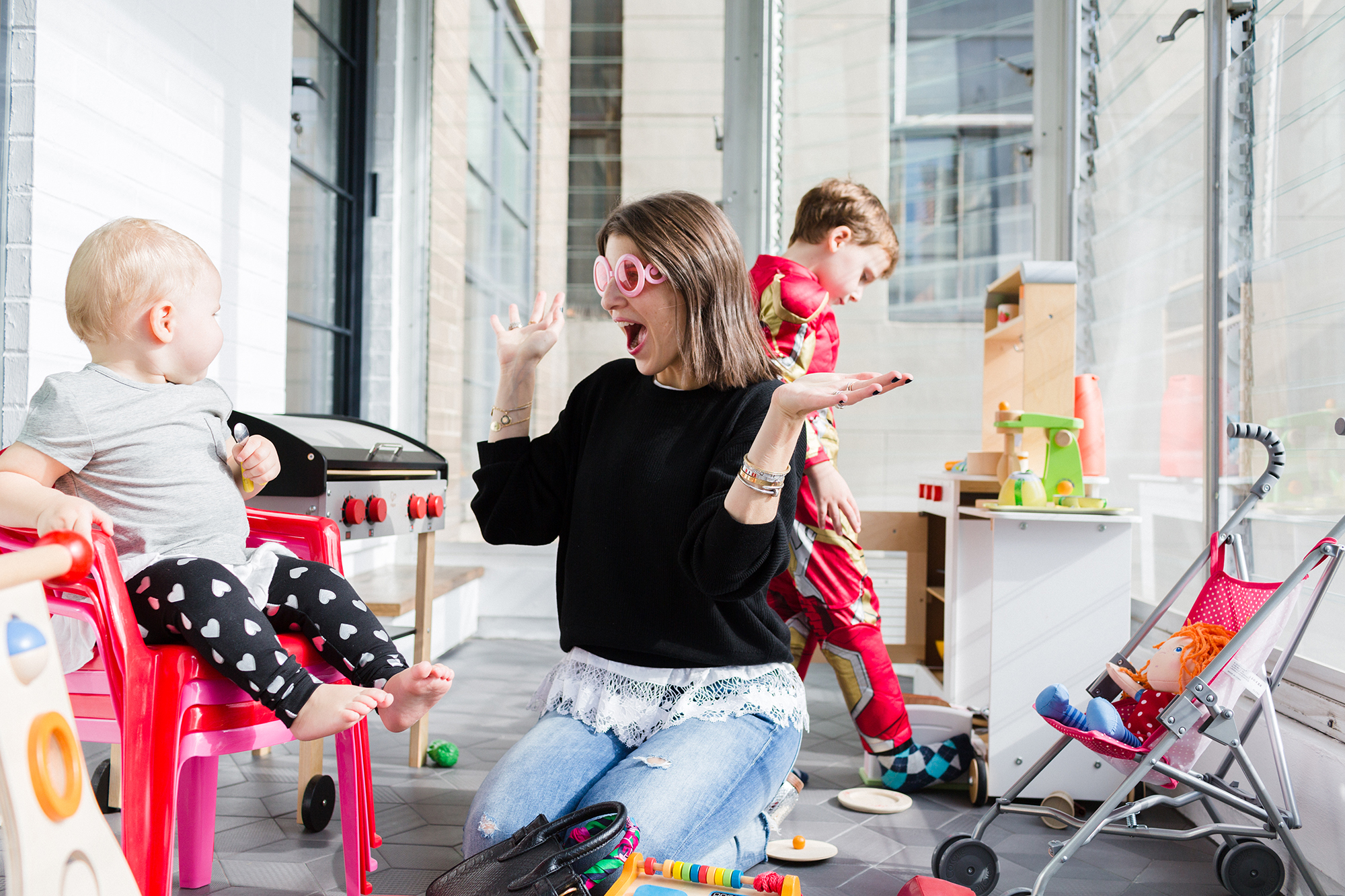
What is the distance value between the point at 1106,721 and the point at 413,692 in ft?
3.75

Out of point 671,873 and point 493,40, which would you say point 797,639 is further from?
point 493,40

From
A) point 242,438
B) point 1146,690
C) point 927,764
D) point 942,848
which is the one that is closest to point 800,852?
point 942,848

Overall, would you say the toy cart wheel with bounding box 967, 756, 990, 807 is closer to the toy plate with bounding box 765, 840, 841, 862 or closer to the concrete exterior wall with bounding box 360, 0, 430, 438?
the toy plate with bounding box 765, 840, 841, 862

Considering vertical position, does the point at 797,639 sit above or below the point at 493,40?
below

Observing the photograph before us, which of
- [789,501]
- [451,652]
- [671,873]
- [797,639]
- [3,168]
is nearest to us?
[671,873]

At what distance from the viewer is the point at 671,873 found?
1050 millimetres

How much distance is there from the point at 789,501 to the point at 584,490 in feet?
1.07

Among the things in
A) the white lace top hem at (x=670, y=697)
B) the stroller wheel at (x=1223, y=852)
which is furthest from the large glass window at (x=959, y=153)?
the white lace top hem at (x=670, y=697)

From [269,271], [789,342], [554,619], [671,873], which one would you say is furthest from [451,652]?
[671,873]

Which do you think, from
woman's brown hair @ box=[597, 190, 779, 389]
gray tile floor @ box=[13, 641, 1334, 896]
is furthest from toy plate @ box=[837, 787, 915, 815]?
woman's brown hair @ box=[597, 190, 779, 389]

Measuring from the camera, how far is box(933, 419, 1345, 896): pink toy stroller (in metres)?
1.50

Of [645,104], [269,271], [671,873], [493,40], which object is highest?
[493,40]

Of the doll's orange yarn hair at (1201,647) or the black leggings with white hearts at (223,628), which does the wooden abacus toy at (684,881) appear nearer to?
the black leggings with white hearts at (223,628)

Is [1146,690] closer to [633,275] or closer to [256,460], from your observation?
[633,275]
